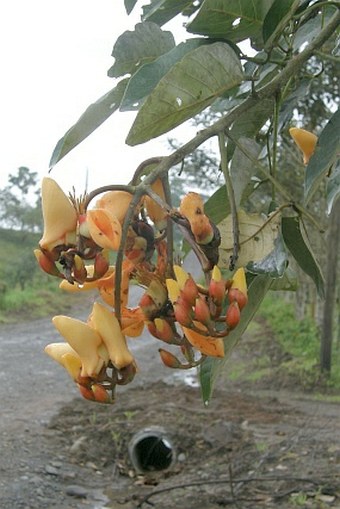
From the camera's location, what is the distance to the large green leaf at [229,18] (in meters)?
0.82

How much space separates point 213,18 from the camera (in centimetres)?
83

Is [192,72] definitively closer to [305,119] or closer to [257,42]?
[257,42]

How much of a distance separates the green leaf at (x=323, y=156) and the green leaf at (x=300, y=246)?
0.03 m

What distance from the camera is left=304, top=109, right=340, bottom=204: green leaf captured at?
2.63 feet

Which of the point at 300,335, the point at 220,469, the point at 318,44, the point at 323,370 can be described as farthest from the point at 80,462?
the point at 300,335

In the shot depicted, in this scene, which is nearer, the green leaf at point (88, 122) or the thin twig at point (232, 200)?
the thin twig at point (232, 200)

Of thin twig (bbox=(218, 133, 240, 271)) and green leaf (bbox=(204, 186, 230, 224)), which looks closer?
thin twig (bbox=(218, 133, 240, 271))

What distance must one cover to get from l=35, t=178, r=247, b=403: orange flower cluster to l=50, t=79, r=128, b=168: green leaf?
0.11 m

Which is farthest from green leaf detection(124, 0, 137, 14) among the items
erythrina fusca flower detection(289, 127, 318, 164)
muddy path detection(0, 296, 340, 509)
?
muddy path detection(0, 296, 340, 509)

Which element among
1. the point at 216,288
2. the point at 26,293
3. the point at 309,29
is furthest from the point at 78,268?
the point at 26,293

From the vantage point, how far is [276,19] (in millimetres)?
835

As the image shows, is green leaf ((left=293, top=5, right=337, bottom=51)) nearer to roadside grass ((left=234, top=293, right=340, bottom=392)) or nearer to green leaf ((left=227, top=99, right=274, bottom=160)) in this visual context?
green leaf ((left=227, top=99, right=274, bottom=160))

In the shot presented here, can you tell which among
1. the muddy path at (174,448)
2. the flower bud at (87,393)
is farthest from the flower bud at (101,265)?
the muddy path at (174,448)

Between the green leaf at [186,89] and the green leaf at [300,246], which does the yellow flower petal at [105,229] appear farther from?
the green leaf at [300,246]
